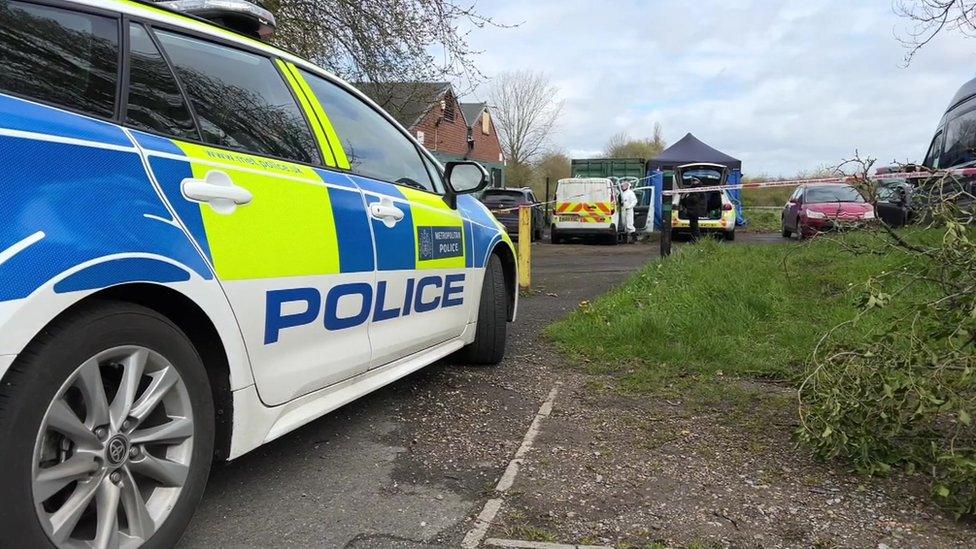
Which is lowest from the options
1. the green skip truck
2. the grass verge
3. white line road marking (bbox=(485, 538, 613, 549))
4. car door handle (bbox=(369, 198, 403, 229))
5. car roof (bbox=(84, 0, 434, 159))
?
white line road marking (bbox=(485, 538, 613, 549))

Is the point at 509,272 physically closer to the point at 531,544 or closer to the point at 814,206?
the point at 531,544

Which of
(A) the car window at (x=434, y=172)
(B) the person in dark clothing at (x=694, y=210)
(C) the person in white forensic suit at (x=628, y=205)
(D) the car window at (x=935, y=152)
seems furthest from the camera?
(C) the person in white forensic suit at (x=628, y=205)

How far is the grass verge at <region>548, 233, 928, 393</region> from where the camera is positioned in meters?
4.56

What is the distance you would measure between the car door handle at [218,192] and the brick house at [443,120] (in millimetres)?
5915

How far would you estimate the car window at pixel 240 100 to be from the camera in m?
2.49

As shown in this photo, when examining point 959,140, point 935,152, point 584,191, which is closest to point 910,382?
Result: point 959,140

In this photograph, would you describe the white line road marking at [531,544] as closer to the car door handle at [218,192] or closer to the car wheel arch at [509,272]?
the car door handle at [218,192]

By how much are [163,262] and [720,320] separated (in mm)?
4455

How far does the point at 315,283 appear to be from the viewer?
266 cm

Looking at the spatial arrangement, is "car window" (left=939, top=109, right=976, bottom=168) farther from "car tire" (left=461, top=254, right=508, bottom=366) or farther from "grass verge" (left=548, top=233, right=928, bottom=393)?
"car tire" (left=461, top=254, right=508, bottom=366)

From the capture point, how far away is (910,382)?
2.79 m

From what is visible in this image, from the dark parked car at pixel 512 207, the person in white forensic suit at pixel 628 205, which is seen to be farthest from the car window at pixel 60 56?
the person in white forensic suit at pixel 628 205

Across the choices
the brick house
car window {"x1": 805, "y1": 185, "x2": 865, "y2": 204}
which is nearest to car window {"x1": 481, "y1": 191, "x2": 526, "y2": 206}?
the brick house

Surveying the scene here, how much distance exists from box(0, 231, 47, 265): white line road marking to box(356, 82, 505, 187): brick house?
21.6 ft
